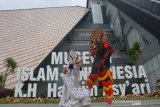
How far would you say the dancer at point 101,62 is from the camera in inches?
273

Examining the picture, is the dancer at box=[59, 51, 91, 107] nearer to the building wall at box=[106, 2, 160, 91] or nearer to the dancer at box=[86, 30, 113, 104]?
the dancer at box=[86, 30, 113, 104]

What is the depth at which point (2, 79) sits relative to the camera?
19.7 m

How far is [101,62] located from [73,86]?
1.07 metres

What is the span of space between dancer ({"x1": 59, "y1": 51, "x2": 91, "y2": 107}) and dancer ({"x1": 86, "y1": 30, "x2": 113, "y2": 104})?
394 millimetres

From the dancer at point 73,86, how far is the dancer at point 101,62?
39 centimetres

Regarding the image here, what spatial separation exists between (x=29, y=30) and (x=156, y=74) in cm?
1709

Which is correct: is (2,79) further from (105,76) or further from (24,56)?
(105,76)

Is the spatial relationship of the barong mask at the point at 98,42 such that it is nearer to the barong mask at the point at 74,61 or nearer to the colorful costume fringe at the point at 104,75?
the colorful costume fringe at the point at 104,75

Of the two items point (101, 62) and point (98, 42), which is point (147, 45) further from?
point (101, 62)

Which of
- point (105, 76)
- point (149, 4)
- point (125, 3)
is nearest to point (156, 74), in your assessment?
point (149, 4)

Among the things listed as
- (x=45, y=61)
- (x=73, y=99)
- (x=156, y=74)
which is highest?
(x=45, y=61)

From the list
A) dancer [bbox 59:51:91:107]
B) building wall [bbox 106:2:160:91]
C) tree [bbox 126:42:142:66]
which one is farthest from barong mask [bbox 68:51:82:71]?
tree [bbox 126:42:142:66]

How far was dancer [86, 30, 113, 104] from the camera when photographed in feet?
22.7

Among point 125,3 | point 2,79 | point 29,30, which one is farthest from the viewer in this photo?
point 29,30
